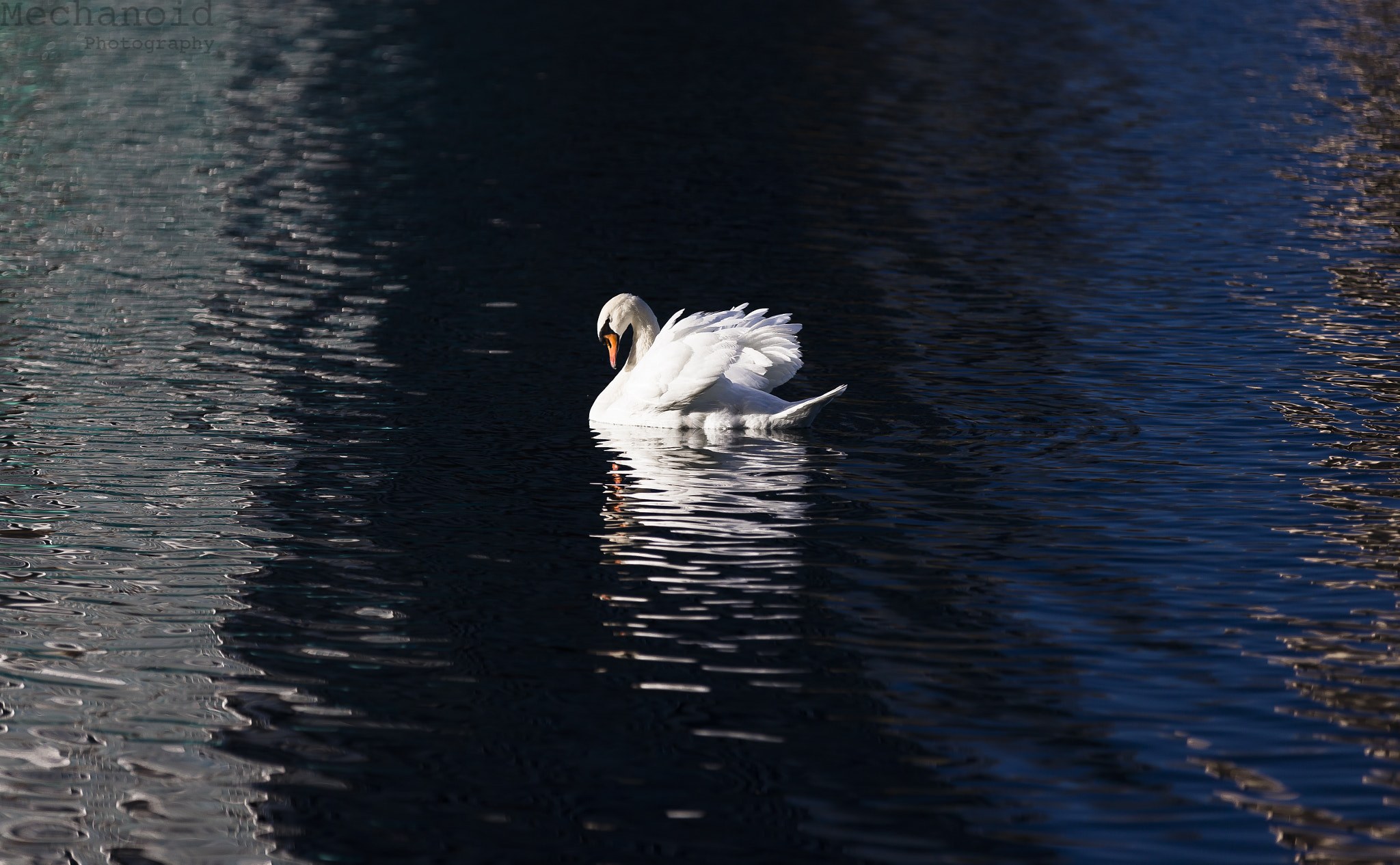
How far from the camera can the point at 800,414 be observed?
16.7 meters

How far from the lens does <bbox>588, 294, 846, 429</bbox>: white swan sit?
16750 mm

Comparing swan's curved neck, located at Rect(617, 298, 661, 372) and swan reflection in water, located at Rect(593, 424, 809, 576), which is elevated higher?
swan's curved neck, located at Rect(617, 298, 661, 372)

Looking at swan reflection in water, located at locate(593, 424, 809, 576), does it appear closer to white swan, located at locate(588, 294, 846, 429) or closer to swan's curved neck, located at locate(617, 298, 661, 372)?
white swan, located at locate(588, 294, 846, 429)

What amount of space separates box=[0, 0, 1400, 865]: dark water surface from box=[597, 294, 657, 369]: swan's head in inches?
36.7

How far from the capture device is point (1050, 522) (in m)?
14.1

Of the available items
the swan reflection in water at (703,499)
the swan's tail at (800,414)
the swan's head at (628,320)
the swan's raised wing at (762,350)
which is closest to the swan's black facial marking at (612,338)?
the swan's head at (628,320)

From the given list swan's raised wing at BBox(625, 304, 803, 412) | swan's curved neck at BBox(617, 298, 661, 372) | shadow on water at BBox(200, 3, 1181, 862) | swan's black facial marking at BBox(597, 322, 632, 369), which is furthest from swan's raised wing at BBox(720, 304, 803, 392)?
swan's black facial marking at BBox(597, 322, 632, 369)

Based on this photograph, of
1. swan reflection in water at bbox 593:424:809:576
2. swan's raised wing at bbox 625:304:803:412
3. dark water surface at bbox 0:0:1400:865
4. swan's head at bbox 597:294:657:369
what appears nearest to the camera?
dark water surface at bbox 0:0:1400:865

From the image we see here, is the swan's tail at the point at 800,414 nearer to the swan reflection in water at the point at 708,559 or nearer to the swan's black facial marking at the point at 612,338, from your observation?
the swan reflection in water at the point at 708,559

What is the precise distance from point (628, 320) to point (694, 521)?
4.59m

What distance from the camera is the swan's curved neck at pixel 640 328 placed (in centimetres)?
1825

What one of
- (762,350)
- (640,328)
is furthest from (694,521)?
(640,328)

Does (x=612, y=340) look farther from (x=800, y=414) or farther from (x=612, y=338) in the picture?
(x=800, y=414)

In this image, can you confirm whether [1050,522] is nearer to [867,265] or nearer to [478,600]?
[478,600]
